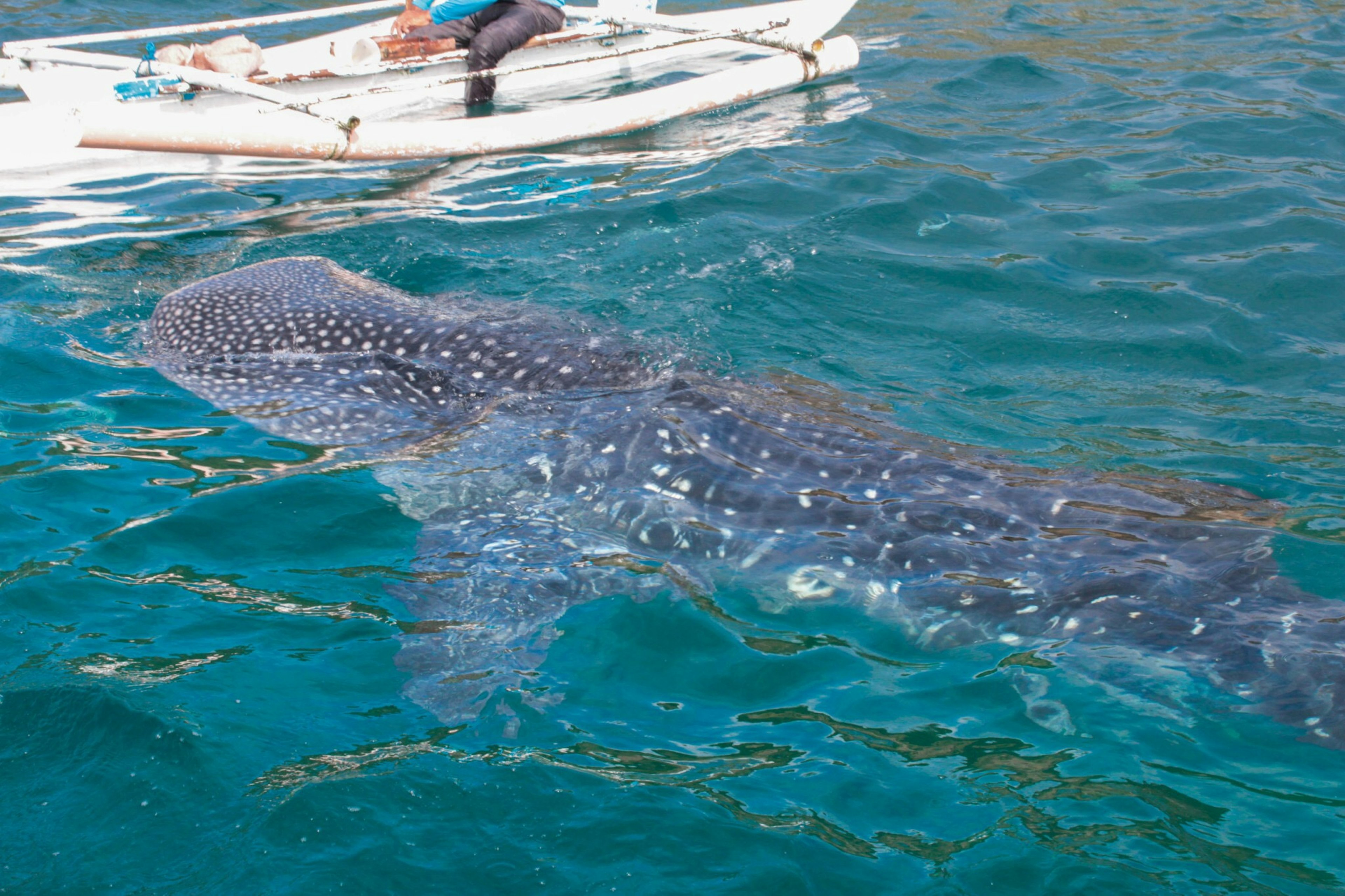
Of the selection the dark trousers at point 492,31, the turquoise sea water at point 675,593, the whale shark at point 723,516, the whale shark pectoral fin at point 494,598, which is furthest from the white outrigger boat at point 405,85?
the whale shark pectoral fin at point 494,598

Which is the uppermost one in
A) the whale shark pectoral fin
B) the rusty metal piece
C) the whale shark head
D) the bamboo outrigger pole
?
the bamboo outrigger pole

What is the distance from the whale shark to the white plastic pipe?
3.41 m

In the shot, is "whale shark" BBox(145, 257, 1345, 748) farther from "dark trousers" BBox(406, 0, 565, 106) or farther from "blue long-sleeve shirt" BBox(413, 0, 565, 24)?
"blue long-sleeve shirt" BBox(413, 0, 565, 24)

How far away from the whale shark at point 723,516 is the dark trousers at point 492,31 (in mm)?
6434

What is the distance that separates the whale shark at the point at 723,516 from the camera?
4090 mm

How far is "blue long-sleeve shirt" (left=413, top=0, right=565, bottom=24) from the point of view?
1254 cm

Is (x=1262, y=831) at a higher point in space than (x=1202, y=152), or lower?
lower

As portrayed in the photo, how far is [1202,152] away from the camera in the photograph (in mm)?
10250

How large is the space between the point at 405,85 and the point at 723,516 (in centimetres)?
868

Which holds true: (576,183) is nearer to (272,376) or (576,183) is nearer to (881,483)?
(272,376)

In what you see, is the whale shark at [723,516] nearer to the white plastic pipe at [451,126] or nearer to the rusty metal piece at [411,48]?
the white plastic pipe at [451,126]

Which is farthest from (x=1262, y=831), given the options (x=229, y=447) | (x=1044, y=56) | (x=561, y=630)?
(x=1044, y=56)

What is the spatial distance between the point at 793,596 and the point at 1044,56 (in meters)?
11.8

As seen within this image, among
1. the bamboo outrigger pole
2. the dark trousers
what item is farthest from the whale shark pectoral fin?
the dark trousers
